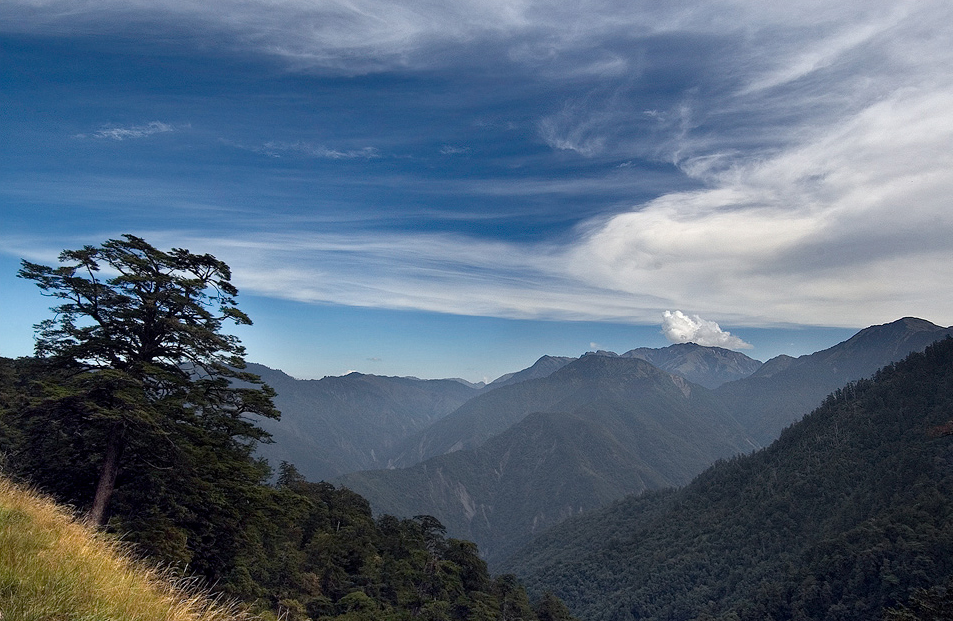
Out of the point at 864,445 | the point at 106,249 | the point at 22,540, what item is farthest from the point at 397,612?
the point at 864,445

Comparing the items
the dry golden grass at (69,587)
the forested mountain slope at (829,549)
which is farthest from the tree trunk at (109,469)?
the forested mountain slope at (829,549)

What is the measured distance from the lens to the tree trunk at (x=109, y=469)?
658 inches

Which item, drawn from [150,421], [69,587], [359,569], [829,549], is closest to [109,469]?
[150,421]

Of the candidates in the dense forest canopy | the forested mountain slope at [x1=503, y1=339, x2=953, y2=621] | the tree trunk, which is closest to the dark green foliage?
the dense forest canopy

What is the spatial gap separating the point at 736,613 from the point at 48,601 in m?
161

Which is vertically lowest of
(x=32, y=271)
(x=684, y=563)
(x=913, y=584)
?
(x=684, y=563)

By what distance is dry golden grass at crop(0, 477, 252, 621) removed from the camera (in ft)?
14.5

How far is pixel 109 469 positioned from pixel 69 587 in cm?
1569

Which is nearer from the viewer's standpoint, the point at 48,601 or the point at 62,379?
the point at 48,601

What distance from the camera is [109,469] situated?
56.2 ft

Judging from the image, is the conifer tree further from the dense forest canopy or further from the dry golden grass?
the dry golden grass

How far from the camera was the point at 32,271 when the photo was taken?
57.2 feet

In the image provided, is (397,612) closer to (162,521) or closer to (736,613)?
(162,521)

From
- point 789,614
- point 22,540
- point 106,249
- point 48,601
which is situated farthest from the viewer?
point 789,614
